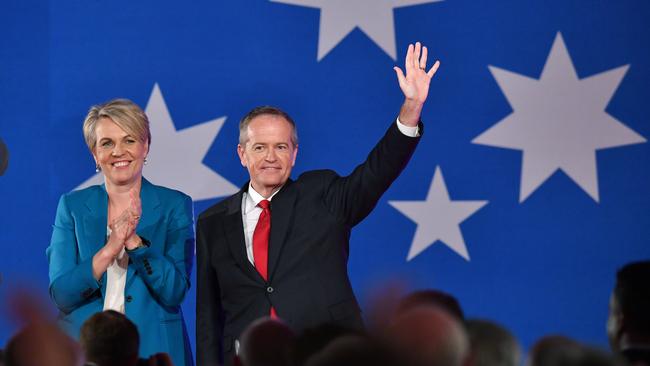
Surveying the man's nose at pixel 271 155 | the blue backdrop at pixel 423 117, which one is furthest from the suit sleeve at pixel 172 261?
the blue backdrop at pixel 423 117

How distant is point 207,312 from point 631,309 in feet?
5.45

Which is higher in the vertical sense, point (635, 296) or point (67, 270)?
point (67, 270)

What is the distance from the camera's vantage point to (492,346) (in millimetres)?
1603

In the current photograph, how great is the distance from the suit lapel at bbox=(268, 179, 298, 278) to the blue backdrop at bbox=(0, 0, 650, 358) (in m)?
1.09

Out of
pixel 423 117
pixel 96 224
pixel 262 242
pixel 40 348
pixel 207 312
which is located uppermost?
pixel 423 117

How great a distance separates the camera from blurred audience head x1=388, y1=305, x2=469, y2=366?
1346mm

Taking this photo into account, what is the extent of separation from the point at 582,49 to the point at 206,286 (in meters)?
2.00

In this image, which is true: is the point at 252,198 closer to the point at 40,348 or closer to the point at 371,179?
the point at 371,179

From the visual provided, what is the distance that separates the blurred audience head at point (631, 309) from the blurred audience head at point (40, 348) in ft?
3.35

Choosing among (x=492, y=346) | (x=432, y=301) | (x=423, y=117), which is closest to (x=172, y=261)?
(x=423, y=117)

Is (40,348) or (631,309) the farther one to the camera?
(631,309)

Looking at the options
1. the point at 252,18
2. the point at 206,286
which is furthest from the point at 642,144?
the point at 206,286

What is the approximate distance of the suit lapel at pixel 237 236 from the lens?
3256 mm

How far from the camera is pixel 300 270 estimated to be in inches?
128
